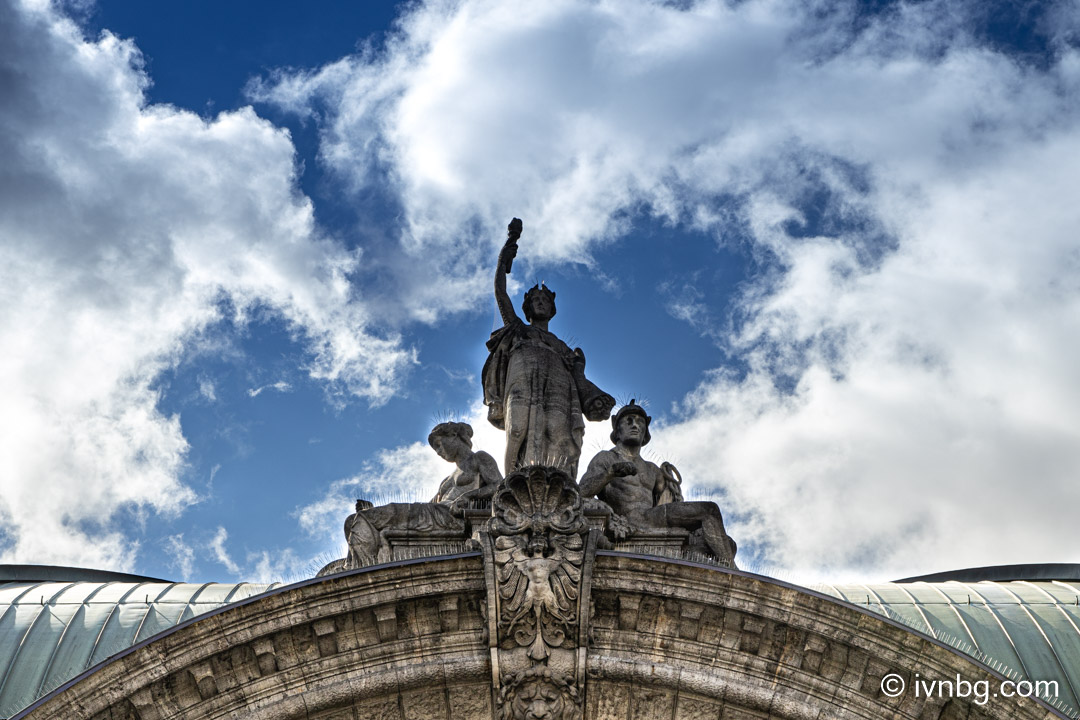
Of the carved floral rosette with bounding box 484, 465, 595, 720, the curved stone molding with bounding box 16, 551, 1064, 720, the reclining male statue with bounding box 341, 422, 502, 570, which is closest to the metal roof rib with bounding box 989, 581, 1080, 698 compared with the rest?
the curved stone molding with bounding box 16, 551, 1064, 720

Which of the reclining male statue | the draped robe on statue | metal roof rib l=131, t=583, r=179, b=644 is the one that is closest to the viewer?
the reclining male statue

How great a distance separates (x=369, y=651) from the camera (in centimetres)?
1529

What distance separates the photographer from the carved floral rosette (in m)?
15.1

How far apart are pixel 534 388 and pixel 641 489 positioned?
2.01 metres

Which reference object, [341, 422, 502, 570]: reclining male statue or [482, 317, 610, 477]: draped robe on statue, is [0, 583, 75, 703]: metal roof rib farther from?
[482, 317, 610, 477]: draped robe on statue

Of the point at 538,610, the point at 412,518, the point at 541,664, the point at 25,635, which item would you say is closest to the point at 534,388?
the point at 412,518

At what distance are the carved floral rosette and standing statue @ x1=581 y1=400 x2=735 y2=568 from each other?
1.90 metres

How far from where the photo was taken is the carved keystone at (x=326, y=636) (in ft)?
49.8

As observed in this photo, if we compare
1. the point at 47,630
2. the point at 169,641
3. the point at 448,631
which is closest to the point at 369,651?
the point at 448,631

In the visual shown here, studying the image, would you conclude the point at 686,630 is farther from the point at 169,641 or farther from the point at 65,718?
the point at 65,718

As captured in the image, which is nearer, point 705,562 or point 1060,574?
point 705,562

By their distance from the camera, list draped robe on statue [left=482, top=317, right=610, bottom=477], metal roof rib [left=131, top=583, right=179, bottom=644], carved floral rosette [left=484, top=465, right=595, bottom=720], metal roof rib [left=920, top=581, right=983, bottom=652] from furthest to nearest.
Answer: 1. metal roof rib [left=131, top=583, right=179, bottom=644]
2. draped robe on statue [left=482, top=317, right=610, bottom=477]
3. metal roof rib [left=920, top=581, right=983, bottom=652]
4. carved floral rosette [left=484, top=465, right=595, bottom=720]

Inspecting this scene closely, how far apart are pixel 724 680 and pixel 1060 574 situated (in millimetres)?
8733

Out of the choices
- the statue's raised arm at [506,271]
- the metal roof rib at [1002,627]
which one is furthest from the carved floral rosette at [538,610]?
the metal roof rib at [1002,627]
